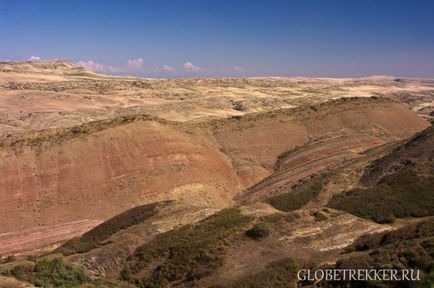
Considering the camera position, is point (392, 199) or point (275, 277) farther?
point (392, 199)

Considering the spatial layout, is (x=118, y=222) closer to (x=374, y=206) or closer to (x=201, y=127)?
(x=374, y=206)

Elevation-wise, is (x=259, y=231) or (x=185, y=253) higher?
(x=259, y=231)

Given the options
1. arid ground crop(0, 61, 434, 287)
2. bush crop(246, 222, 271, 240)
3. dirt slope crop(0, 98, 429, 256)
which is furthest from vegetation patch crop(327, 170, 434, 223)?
dirt slope crop(0, 98, 429, 256)

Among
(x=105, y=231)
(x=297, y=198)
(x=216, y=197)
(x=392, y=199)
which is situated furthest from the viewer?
(x=216, y=197)

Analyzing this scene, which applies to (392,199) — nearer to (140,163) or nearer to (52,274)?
(52,274)

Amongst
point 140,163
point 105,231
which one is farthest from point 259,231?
point 140,163

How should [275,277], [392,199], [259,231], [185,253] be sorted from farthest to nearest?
[392,199] → [259,231] → [185,253] → [275,277]
